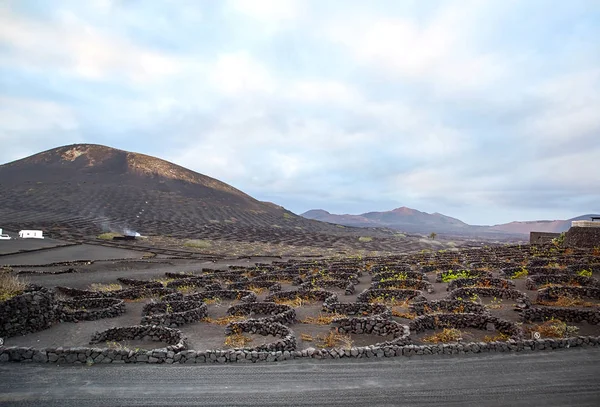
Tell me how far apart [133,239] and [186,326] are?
209 ft

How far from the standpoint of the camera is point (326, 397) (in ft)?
34.0

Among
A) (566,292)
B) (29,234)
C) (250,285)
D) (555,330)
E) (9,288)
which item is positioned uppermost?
(29,234)

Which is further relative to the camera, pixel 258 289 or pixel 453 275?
pixel 453 275

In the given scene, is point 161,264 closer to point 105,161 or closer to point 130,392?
point 130,392

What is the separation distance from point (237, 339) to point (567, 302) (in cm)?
1568

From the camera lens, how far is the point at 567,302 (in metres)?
19.2

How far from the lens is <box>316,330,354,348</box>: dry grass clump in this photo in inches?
583

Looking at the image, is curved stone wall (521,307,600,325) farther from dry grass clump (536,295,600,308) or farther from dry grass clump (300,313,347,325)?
dry grass clump (300,313,347,325)

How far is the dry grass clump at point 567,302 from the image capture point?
1880 cm

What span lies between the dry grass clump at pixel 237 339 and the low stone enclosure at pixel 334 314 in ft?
0.32

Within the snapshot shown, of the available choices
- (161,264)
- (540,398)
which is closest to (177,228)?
(161,264)

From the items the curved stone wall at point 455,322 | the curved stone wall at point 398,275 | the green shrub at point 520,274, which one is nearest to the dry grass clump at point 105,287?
the curved stone wall at point 398,275

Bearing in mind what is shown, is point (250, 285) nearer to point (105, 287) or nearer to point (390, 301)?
point (105, 287)

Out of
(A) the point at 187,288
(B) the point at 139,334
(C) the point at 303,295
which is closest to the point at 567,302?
(C) the point at 303,295
